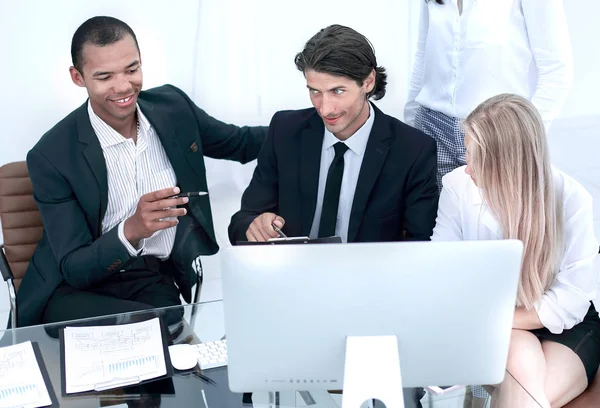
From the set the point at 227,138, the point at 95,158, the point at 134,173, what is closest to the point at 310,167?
the point at 227,138

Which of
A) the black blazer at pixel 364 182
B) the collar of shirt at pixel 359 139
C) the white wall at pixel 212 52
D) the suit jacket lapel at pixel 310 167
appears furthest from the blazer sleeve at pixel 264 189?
the white wall at pixel 212 52

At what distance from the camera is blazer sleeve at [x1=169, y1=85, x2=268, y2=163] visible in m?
3.16

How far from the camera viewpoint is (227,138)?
10.5ft

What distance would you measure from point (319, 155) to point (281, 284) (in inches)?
49.0

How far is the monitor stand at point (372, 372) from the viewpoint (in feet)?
5.34

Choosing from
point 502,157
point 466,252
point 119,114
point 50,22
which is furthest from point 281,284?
point 50,22

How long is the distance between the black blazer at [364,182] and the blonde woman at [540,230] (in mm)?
455

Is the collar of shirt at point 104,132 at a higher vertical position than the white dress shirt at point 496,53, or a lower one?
lower

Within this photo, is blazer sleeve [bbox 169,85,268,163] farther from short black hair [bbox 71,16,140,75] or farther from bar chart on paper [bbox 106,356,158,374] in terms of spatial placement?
bar chart on paper [bbox 106,356,158,374]

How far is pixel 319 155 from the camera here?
9.24ft

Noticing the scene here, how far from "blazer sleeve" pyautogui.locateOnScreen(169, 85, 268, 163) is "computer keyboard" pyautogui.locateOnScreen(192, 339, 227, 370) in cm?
120

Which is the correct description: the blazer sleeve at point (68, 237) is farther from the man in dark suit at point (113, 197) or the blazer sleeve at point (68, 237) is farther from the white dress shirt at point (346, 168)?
the white dress shirt at point (346, 168)

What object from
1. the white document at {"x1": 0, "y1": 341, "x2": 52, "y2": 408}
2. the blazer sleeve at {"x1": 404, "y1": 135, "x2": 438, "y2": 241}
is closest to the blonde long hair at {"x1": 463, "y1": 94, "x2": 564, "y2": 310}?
the blazer sleeve at {"x1": 404, "y1": 135, "x2": 438, "y2": 241}

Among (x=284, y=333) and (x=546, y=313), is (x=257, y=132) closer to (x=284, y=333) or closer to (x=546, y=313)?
(x=546, y=313)
